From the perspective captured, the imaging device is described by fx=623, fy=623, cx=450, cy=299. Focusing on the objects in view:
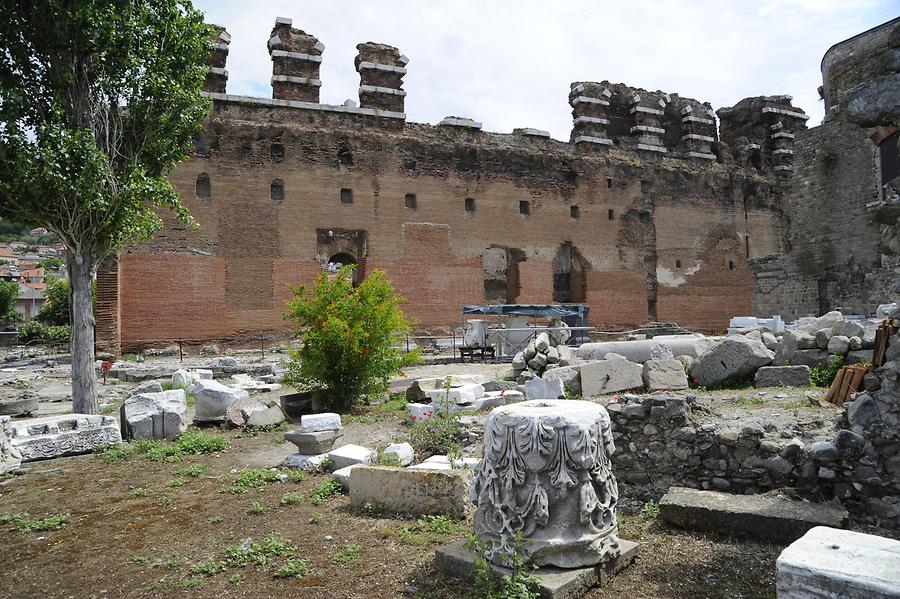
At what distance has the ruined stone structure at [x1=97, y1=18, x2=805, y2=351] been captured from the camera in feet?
65.8

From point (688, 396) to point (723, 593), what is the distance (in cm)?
238

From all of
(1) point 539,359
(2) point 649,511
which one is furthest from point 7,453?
(1) point 539,359

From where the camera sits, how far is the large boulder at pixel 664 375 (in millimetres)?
9023

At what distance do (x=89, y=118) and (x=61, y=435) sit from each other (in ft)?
16.4

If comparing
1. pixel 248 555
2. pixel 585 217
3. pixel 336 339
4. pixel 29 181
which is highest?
pixel 585 217

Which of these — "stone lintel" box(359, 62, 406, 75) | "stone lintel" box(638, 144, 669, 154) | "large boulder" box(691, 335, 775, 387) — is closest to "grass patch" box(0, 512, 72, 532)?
"large boulder" box(691, 335, 775, 387)

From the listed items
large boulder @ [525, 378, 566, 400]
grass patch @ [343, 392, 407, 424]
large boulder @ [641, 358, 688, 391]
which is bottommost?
grass patch @ [343, 392, 407, 424]

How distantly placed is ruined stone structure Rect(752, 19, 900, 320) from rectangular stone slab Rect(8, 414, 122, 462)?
15545mm

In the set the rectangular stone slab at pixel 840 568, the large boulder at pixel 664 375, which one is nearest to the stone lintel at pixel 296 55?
the large boulder at pixel 664 375

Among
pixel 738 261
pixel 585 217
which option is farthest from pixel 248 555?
pixel 738 261

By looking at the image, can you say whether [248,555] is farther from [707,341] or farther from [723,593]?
[707,341]

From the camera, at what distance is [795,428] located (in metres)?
Result: 5.64

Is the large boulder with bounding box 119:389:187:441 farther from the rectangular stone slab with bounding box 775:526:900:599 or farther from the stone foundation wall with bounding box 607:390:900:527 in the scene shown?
the rectangular stone slab with bounding box 775:526:900:599

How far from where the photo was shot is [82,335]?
9828mm
